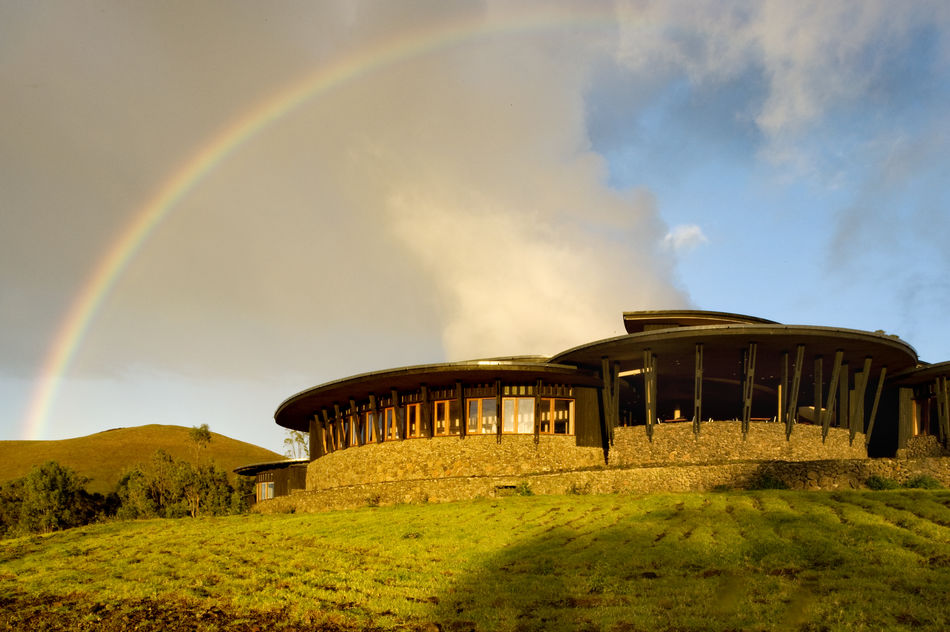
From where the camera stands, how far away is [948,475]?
1363 inches

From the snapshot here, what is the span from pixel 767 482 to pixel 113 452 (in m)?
127

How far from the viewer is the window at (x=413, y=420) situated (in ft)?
157

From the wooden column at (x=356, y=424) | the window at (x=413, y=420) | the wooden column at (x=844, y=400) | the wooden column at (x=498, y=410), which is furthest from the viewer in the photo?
the wooden column at (x=356, y=424)

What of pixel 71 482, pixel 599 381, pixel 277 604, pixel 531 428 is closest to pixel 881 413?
pixel 599 381

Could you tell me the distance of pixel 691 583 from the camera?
16.0m

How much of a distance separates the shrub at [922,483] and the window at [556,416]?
19.0m

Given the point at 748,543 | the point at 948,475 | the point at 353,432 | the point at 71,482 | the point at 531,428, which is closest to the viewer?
the point at 748,543

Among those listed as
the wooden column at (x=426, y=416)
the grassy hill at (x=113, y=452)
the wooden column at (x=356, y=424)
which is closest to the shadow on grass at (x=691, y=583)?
the wooden column at (x=426, y=416)

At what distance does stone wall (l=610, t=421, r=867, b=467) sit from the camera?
40250 millimetres

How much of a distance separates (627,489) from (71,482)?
5144 centimetres

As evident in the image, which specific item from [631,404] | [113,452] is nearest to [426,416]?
[631,404]

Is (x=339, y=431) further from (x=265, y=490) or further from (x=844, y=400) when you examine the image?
(x=844, y=400)

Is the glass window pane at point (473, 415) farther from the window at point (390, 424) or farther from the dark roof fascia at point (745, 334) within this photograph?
the dark roof fascia at point (745, 334)

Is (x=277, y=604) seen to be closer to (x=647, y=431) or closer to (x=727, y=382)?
(x=647, y=431)
